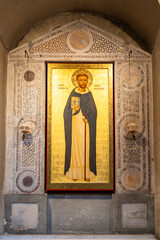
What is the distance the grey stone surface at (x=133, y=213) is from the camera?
4.70 m

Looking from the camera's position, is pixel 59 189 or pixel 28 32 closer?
pixel 59 189

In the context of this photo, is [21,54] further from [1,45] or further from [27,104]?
[27,104]

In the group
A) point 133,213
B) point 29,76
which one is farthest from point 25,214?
point 29,76

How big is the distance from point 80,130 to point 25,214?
1.55 meters

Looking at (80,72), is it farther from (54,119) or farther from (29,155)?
(29,155)

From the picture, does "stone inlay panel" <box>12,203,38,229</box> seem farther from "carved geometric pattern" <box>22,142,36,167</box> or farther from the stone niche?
"carved geometric pattern" <box>22,142,36,167</box>

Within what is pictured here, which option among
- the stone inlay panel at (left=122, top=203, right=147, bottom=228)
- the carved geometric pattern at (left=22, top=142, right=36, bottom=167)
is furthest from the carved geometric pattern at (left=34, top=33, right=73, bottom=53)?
the stone inlay panel at (left=122, top=203, right=147, bottom=228)

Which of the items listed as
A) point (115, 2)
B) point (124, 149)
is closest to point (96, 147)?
point (124, 149)

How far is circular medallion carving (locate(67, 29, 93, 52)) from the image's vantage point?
5.06 metres

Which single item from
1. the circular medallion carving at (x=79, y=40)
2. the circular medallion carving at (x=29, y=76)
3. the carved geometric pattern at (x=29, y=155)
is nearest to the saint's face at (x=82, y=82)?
the circular medallion carving at (x=79, y=40)

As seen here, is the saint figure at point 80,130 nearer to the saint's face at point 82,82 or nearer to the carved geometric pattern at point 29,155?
the saint's face at point 82,82

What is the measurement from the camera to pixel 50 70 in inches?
197

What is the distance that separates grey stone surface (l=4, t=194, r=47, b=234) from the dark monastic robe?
2.19ft

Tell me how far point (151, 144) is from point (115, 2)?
2.30m
